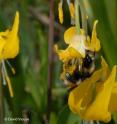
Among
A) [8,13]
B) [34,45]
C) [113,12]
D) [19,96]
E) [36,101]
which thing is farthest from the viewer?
[8,13]

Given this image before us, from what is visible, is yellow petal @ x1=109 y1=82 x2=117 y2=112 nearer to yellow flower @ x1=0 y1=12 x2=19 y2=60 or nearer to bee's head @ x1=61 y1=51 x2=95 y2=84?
bee's head @ x1=61 y1=51 x2=95 y2=84

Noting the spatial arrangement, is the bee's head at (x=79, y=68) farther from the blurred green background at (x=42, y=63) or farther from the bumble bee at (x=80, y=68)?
the blurred green background at (x=42, y=63)

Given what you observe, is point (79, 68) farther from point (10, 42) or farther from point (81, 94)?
point (10, 42)

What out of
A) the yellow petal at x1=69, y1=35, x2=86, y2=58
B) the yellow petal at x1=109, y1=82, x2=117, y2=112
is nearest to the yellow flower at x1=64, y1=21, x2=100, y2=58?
the yellow petal at x1=69, y1=35, x2=86, y2=58

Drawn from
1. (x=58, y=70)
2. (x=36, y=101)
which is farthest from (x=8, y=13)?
(x=36, y=101)

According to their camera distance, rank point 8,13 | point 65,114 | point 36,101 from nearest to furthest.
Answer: point 65,114
point 36,101
point 8,13

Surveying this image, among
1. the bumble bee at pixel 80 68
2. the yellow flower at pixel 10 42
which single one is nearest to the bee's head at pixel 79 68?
the bumble bee at pixel 80 68

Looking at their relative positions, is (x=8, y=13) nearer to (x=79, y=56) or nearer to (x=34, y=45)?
(x=34, y=45)
